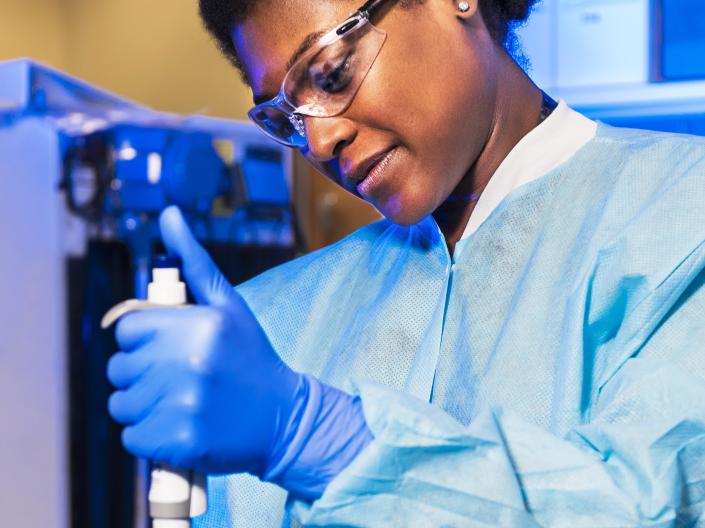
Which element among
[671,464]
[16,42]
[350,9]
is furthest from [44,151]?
[16,42]

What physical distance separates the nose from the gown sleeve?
37cm

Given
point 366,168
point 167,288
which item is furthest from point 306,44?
point 167,288

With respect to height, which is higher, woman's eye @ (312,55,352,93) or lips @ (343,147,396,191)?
woman's eye @ (312,55,352,93)

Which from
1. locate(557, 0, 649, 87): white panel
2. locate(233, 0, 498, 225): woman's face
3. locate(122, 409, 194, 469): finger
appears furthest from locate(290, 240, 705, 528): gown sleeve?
locate(557, 0, 649, 87): white panel

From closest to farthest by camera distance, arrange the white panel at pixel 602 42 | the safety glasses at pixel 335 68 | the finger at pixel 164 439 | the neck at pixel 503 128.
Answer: the finger at pixel 164 439, the safety glasses at pixel 335 68, the neck at pixel 503 128, the white panel at pixel 602 42

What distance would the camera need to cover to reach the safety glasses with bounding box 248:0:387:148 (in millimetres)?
989

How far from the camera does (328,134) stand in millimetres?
1017

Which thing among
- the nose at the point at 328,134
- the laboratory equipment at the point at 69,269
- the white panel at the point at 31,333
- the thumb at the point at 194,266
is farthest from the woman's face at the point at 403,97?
the white panel at the point at 31,333

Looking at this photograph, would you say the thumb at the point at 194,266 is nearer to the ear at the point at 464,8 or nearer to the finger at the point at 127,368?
the finger at the point at 127,368

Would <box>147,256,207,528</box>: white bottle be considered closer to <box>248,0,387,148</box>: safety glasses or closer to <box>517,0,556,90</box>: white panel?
<box>248,0,387,148</box>: safety glasses

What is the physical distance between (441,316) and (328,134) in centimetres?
26

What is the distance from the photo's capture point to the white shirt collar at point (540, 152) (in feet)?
3.54

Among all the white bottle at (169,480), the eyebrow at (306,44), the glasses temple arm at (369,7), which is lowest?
the white bottle at (169,480)

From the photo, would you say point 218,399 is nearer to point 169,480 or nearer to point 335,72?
point 169,480
